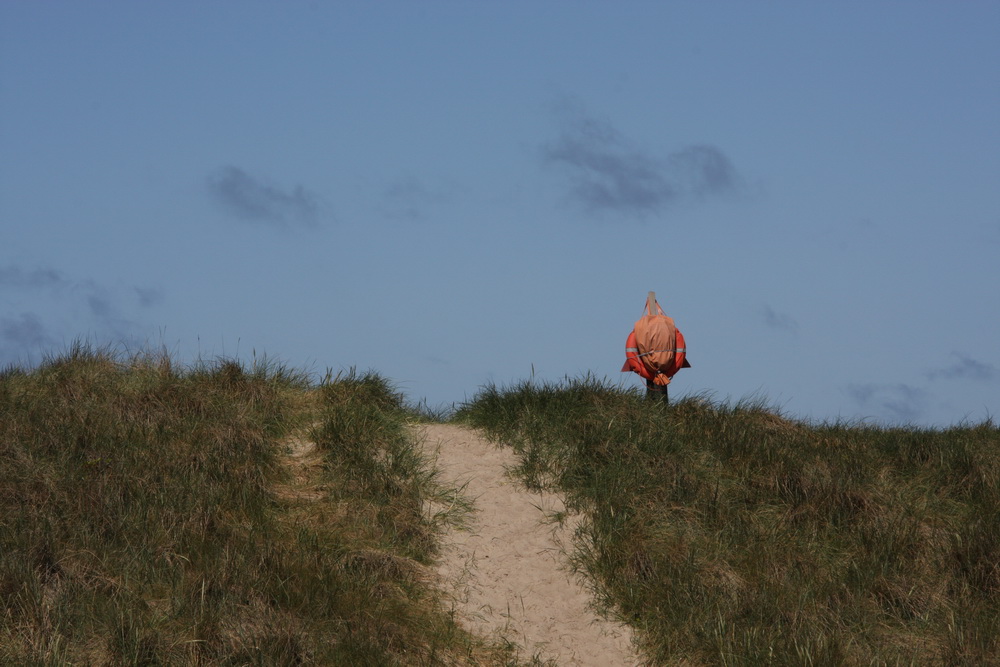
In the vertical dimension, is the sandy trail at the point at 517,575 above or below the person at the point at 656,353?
below

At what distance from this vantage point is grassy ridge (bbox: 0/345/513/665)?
316 inches

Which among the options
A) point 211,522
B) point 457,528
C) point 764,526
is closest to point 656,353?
point 764,526

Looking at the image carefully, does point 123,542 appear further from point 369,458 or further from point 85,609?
point 369,458

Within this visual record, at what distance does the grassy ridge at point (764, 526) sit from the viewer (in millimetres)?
9016

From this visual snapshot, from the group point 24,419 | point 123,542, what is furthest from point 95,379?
point 123,542

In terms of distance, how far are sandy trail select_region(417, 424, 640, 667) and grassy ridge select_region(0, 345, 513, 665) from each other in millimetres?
371

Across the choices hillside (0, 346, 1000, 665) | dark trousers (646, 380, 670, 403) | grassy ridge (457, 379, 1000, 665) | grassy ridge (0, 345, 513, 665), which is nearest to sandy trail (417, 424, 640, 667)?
hillside (0, 346, 1000, 665)

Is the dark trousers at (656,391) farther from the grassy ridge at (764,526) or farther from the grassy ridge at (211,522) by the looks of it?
the grassy ridge at (211,522)

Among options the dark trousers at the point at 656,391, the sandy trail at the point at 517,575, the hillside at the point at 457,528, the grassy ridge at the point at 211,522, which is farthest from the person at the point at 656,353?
the grassy ridge at the point at 211,522

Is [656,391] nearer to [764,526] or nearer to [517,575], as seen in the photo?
[764,526]

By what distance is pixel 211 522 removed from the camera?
31.4 feet

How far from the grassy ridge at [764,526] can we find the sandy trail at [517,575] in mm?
258

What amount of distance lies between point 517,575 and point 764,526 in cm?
279

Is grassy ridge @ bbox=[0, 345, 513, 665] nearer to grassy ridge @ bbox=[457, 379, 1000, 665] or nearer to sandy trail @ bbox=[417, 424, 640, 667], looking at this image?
sandy trail @ bbox=[417, 424, 640, 667]
